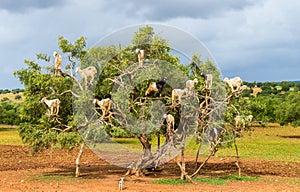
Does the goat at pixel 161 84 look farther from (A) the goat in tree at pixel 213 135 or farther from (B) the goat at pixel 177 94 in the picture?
(A) the goat in tree at pixel 213 135

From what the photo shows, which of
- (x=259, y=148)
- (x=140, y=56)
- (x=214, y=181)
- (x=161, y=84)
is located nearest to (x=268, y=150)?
(x=259, y=148)

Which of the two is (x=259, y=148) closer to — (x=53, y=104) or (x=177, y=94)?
(x=177, y=94)

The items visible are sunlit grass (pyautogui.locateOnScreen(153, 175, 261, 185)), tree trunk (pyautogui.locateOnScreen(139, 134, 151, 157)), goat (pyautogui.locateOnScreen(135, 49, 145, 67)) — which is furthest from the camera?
tree trunk (pyautogui.locateOnScreen(139, 134, 151, 157))

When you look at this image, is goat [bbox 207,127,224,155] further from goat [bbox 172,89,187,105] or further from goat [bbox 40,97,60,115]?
goat [bbox 40,97,60,115]

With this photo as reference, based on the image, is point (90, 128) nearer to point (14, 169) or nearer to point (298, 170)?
point (14, 169)

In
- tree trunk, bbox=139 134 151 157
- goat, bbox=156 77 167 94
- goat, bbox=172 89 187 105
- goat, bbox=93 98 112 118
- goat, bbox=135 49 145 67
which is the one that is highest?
goat, bbox=135 49 145 67

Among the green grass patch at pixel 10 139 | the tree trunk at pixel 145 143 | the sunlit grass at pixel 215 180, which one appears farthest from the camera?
the green grass patch at pixel 10 139

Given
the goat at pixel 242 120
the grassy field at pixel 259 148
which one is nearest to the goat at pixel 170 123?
the goat at pixel 242 120

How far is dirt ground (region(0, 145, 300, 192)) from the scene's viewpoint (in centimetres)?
1444

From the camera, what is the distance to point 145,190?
13.8 meters

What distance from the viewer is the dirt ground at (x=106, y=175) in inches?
568

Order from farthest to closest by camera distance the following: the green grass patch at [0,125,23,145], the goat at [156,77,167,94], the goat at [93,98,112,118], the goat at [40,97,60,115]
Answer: the green grass patch at [0,125,23,145] < the goat at [156,77,167,94] < the goat at [40,97,60,115] < the goat at [93,98,112,118]

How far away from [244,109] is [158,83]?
3761mm

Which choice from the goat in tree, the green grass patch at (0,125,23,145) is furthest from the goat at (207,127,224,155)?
the green grass patch at (0,125,23,145)
